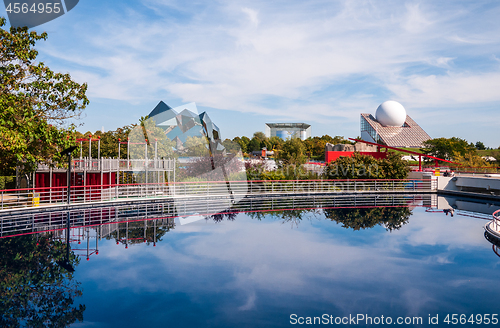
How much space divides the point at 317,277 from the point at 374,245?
12.0ft

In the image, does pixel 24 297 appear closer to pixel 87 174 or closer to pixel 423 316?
pixel 423 316

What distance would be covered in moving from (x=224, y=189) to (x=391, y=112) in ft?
242

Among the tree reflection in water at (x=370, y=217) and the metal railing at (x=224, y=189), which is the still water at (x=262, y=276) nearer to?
the tree reflection in water at (x=370, y=217)

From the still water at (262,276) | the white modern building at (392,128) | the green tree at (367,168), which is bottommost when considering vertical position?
the still water at (262,276)

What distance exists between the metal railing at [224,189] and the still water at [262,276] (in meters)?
6.35

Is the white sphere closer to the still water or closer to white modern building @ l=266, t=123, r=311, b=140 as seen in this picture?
the still water

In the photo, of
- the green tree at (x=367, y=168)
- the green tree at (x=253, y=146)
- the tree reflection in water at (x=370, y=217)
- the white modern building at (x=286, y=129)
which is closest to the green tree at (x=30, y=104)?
the tree reflection in water at (x=370, y=217)

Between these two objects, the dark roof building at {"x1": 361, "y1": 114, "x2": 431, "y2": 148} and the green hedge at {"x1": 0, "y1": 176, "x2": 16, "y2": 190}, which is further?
the dark roof building at {"x1": 361, "y1": 114, "x2": 431, "y2": 148}

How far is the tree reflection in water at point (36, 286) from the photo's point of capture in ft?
18.5

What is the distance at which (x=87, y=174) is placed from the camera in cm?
1959

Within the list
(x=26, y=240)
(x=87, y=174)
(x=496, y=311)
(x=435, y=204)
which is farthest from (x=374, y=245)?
(x=87, y=174)

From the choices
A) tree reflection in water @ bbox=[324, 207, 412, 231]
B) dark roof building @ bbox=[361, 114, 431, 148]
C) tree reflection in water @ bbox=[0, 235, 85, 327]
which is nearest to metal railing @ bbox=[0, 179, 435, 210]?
tree reflection in water @ bbox=[324, 207, 412, 231]

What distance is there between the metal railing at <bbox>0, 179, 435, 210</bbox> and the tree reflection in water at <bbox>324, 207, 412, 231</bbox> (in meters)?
6.00

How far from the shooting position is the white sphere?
83.3 metres
